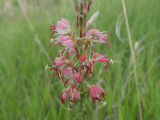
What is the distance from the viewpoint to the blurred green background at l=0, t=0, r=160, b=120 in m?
1.38

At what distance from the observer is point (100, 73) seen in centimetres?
162

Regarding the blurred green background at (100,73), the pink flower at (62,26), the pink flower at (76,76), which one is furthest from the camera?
the blurred green background at (100,73)

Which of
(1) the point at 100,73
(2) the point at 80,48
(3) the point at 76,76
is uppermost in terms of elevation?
(2) the point at 80,48

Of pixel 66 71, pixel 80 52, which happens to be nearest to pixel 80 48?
pixel 80 52

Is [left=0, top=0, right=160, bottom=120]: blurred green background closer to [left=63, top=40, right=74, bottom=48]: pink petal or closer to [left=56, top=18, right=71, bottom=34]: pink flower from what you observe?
[left=56, top=18, right=71, bottom=34]: pink flower

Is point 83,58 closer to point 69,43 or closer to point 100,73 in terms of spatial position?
point 69,43

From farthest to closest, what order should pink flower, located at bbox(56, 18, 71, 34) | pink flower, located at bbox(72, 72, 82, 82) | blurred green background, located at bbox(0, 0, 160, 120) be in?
blurred green background, located at bbox(0, 0, 160, 120) → pink flower, located at bbox(56, 18, 71, 34) → pink flower, located at bbox(72, 72, 82, 82)

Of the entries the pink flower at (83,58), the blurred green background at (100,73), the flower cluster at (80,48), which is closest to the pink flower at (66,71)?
the flower cluster at (80,48)

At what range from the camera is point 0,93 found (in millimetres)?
1698

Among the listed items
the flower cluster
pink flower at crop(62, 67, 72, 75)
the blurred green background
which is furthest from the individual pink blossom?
the blurred green background

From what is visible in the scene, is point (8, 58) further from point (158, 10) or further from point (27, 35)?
point (158, 10)

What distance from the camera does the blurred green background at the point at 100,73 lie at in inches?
54.1

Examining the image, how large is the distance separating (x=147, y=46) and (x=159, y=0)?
160 cm

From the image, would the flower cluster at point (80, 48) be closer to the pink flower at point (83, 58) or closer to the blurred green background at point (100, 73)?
the pink flower at point (83, 58)
